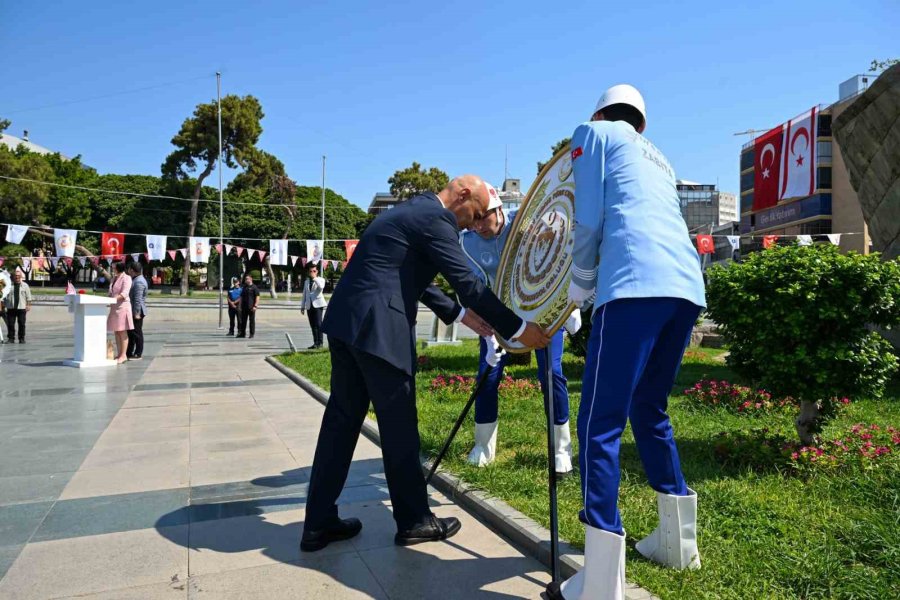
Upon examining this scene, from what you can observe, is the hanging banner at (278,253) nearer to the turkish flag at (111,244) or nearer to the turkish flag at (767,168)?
the turkish flag at (111,244)

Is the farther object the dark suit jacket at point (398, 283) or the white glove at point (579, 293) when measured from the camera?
the dark suit jacket at point (398, 283)

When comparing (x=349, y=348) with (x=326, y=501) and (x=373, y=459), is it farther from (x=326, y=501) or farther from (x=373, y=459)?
(x=373, y=459)

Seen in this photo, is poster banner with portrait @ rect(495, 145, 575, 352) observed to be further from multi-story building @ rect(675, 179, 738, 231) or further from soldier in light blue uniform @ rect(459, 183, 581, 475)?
multi-story building @ rect(675, 179, 738, 231)

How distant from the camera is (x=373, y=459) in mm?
5098

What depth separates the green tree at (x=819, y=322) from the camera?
154 inches

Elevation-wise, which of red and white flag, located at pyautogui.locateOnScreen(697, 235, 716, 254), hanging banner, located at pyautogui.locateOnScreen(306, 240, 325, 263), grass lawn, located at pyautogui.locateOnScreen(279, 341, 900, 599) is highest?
red and white flag, located at pyautogui.locateOnScreen(697, 235, 716, 254)

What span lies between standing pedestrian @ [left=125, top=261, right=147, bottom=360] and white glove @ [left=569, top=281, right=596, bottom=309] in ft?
37.9

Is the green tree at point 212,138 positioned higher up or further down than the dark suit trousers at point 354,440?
higher up

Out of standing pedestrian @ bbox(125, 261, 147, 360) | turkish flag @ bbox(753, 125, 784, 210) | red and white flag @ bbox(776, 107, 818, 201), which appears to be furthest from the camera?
turkish flag @ bbox(753, 125, 784, 210)

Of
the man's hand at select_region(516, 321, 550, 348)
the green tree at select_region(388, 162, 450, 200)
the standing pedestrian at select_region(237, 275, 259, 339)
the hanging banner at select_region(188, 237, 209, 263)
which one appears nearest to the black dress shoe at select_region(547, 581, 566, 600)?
the man's hand at select_region(516, 321, 550, 348)

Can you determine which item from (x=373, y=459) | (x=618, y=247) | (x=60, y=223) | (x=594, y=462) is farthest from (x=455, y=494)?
(x=60, y=223)

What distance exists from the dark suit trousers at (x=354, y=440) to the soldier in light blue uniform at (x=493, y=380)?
2.94 feet

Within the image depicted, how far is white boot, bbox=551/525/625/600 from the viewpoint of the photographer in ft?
7.93

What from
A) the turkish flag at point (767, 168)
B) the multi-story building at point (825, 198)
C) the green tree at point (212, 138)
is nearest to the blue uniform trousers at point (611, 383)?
the green tree at point (212, 138)
